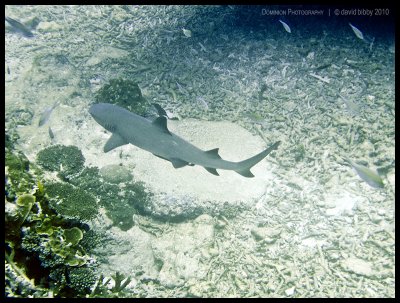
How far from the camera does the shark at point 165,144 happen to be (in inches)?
163

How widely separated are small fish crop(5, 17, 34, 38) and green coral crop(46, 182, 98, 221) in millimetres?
8354

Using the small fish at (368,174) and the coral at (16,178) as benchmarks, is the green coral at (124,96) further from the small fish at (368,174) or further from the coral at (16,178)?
the small fish at (368,174)

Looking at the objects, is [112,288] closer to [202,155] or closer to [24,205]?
[24,205]

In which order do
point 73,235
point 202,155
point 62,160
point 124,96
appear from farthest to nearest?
point 124,96 < point 62,160 < point 202,155 < point 73,235

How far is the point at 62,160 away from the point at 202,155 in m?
3.28

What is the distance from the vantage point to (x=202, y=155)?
13.5ft

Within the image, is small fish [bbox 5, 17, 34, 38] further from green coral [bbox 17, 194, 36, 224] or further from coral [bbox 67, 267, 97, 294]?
coral [bbox 67, 267, 97, 294]

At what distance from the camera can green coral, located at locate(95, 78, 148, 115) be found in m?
7.40

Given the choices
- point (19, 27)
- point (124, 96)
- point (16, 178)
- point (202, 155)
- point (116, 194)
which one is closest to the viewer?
point (16, 178)

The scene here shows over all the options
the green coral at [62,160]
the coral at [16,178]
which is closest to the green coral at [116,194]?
the green coral at [62,160]

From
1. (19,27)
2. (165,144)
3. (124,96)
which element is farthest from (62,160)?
(19,27)

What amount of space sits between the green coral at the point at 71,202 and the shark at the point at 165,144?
38.3 inches

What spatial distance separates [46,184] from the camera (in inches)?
172


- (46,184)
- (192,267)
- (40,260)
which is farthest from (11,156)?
(192,267)
